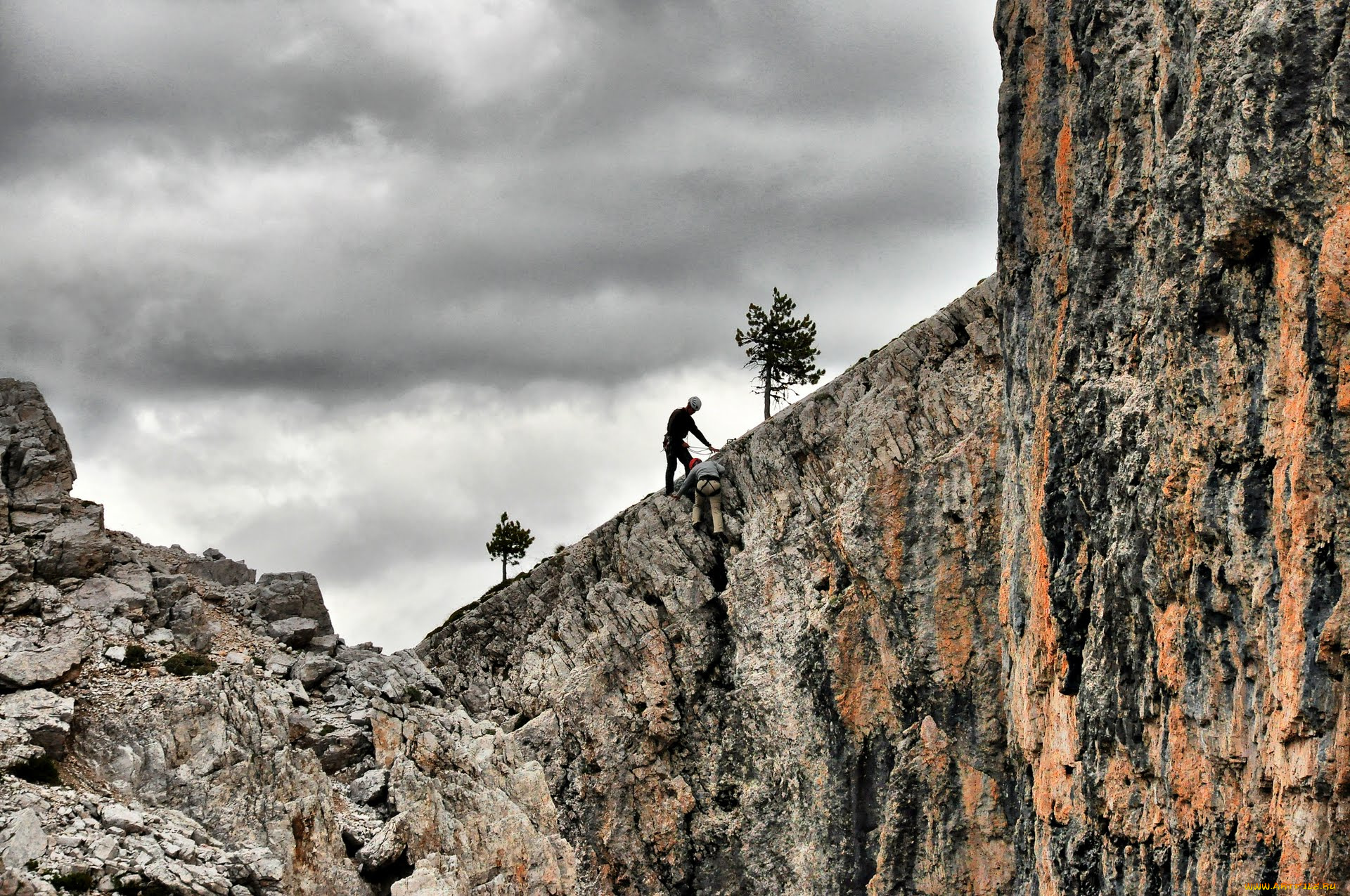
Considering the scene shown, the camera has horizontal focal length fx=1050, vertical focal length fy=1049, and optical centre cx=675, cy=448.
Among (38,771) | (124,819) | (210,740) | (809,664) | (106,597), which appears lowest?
(124,819)

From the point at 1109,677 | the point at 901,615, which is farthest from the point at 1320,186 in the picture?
the point at 901,615

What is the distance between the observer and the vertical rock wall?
11.3 m

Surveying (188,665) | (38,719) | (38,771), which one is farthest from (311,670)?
(38,771)

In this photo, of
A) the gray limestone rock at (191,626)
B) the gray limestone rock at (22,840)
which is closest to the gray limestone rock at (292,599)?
the gray limestone rock at (191,626)

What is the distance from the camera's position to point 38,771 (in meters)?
21.3

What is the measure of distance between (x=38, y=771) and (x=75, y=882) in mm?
3535

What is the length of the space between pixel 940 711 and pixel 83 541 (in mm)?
22117

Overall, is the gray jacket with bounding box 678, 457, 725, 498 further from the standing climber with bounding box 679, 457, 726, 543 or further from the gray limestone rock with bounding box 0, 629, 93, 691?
the gray limestone rock with bounding box 0, 629, 93, 691

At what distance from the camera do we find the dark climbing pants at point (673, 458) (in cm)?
3099

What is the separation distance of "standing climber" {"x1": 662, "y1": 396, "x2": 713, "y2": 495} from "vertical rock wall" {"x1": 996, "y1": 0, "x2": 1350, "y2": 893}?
1173 cm

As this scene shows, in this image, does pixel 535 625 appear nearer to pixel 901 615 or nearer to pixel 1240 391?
pixel 901 615

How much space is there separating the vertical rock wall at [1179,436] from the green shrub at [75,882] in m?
17.1

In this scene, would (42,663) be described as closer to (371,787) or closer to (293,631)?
(293,631)

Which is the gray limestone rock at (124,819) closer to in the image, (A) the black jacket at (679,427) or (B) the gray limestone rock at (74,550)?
(B) the gray limestone rock at (74,550)
